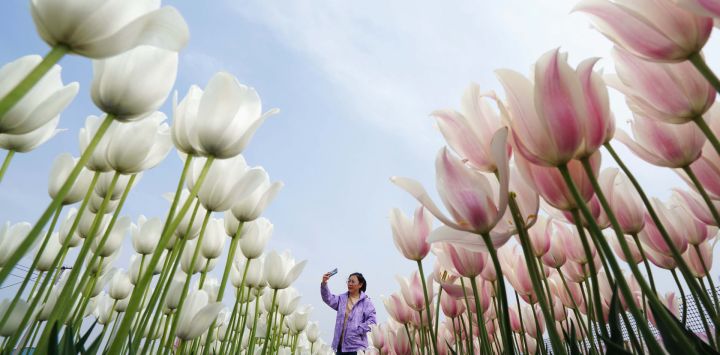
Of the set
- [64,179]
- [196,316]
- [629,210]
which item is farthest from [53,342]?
[629,210]

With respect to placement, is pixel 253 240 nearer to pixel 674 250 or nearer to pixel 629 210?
pixel 629 210

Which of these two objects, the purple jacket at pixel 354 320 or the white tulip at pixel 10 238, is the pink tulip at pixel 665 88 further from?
the purple jacket at pixel 354 320

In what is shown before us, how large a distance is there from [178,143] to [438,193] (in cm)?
72

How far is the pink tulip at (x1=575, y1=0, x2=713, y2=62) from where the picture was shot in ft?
2.11

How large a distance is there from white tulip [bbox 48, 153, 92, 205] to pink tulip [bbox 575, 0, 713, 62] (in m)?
1.59

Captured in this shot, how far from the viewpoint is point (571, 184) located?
2.02 ft

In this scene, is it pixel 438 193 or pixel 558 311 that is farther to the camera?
pixel 558 311

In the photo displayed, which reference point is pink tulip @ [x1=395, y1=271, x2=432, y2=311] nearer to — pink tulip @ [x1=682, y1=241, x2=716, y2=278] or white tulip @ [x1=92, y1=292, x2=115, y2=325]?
pink tulip @ [x1=682, y1=241, x2=716, y2=278]

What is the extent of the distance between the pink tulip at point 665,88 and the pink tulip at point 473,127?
0.85 feet

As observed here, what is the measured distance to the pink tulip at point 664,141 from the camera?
905 mm

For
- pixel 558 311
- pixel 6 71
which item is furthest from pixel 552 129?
pixel 558 311

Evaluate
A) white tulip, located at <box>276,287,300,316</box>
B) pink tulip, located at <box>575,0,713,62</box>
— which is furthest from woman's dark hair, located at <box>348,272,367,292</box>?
pink tulip, located at <box>575,0,713,62</box>

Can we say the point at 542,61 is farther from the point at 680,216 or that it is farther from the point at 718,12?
the point at 680,216

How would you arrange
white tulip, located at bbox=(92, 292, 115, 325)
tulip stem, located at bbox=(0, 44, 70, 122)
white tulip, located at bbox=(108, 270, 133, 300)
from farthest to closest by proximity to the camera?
white tulip, located at bbox=(92, 292, 115, 325)
white tulip, located at bbox=(108, 270, 133, 300)
tulip stem, located at bbox=(0, 44, 70, 122)
